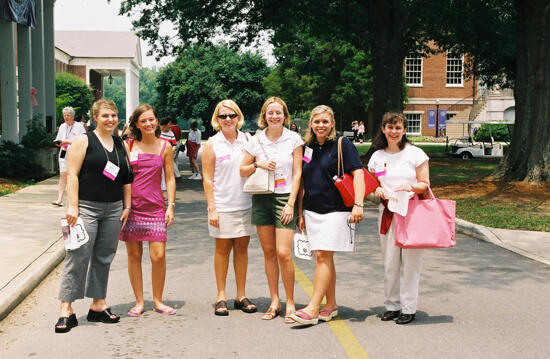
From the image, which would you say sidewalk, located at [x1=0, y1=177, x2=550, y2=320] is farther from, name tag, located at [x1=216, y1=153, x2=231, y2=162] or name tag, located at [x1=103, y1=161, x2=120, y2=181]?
name tag, located at [x1=216, y1=153, x2=231, y2=162]

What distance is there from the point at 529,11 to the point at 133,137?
43.5 feet

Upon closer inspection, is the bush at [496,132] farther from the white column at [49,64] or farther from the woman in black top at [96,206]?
the woman in black top at [96,206]

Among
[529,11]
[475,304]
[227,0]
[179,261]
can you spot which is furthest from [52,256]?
[227,0]

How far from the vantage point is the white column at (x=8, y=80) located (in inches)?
894

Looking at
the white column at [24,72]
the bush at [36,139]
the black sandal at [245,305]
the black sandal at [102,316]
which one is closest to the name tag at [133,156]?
the black sandal at [102,316]

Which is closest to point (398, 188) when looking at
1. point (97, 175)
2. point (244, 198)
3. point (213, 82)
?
point (244, 198)

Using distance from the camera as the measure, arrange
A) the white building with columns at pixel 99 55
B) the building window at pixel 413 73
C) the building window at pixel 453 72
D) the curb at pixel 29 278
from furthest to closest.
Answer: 1. the white building with columns at pixel 99 55
2. the building window at pixel 413 73
3. the building window at pixel 453 72
4. the curb at pixel 29 278

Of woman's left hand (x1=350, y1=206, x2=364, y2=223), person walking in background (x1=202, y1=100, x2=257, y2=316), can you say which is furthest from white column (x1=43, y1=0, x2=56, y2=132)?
woman's left hand (x1=350, y1=206, x2=364, y2=223)

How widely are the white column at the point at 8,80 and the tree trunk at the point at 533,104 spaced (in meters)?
15.2

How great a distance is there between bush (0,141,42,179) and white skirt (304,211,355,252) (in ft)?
50.3

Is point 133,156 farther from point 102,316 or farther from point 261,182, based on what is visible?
point 102,316

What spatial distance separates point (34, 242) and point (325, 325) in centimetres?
507

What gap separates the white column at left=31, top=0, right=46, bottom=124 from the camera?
27172mm

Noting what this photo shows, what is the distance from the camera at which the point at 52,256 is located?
834cm
